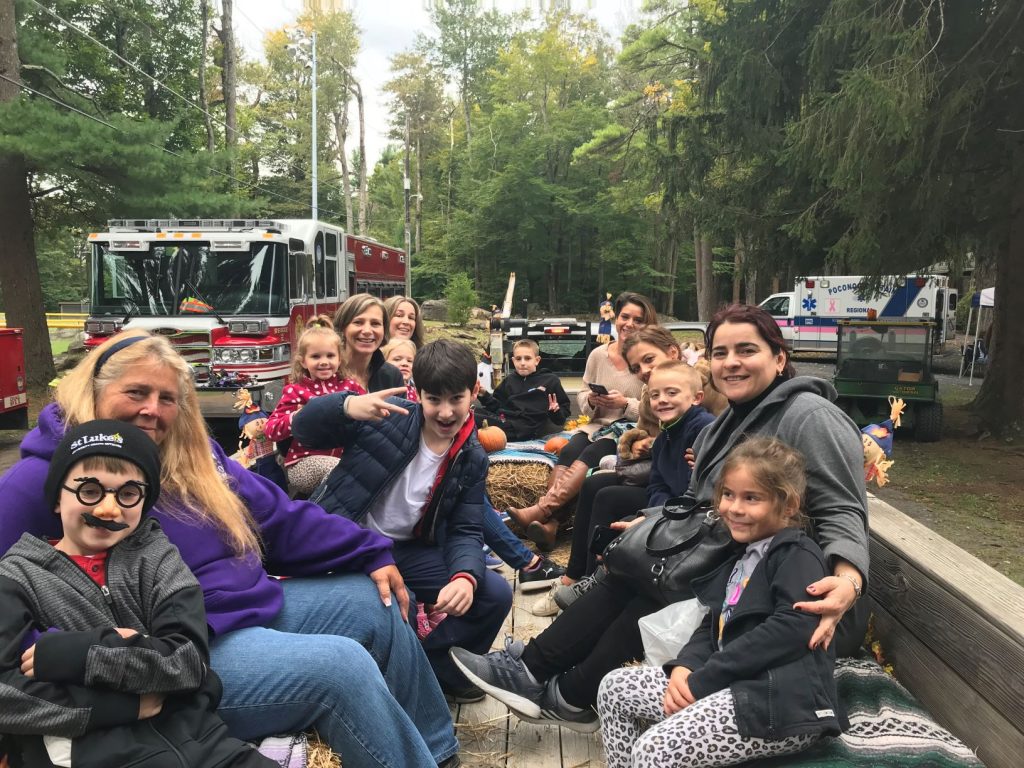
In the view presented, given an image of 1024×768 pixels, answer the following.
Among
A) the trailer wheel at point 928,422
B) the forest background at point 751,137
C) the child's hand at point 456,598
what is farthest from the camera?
the trailer wheel at point 928,422

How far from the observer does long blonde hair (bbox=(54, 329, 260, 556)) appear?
205 cm

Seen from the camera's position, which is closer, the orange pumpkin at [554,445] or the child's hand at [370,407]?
the child's hand at [370,407]

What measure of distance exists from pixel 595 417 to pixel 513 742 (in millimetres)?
2864

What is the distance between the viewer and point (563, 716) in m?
2.72

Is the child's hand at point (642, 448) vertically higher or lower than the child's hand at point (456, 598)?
higher

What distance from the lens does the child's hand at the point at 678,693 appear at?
200 centimetres

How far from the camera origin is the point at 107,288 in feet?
32.4

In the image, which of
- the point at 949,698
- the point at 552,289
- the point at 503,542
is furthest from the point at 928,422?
the point at 552,289

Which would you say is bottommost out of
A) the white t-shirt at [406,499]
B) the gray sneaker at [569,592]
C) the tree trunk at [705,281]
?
the gray sneaker at [569,592]

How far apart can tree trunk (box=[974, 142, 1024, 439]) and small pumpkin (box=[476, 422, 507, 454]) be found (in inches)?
360

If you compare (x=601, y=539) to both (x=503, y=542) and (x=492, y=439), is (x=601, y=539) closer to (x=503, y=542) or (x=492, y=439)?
(x=503, y=542)

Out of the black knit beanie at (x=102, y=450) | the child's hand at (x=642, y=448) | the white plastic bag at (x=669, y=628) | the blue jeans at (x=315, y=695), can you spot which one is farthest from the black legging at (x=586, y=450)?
the black knit beanie at (x=102, y=450)

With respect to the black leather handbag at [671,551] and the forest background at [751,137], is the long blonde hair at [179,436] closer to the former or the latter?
the black leather handbag at [671,551]

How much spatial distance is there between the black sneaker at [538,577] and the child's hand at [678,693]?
2112 millimetres
